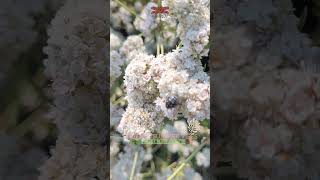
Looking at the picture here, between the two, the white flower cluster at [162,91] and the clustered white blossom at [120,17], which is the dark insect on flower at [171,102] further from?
the clustered white blossom at [120,17]

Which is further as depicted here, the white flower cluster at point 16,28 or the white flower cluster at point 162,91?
the white flower cluster at point 16,28

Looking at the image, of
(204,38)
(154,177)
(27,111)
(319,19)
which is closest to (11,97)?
(27,111)

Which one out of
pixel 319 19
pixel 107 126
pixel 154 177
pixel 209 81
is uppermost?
pixel 319 19

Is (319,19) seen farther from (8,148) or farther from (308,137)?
(8,148)

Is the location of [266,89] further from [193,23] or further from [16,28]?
→ [16,28]

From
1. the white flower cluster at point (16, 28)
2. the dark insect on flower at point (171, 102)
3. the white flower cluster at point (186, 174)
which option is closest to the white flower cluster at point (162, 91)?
the dark insect on flower at point (171, 102)

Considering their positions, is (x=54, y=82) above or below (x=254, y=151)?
above

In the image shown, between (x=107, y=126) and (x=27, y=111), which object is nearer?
(x=107, y=126)
